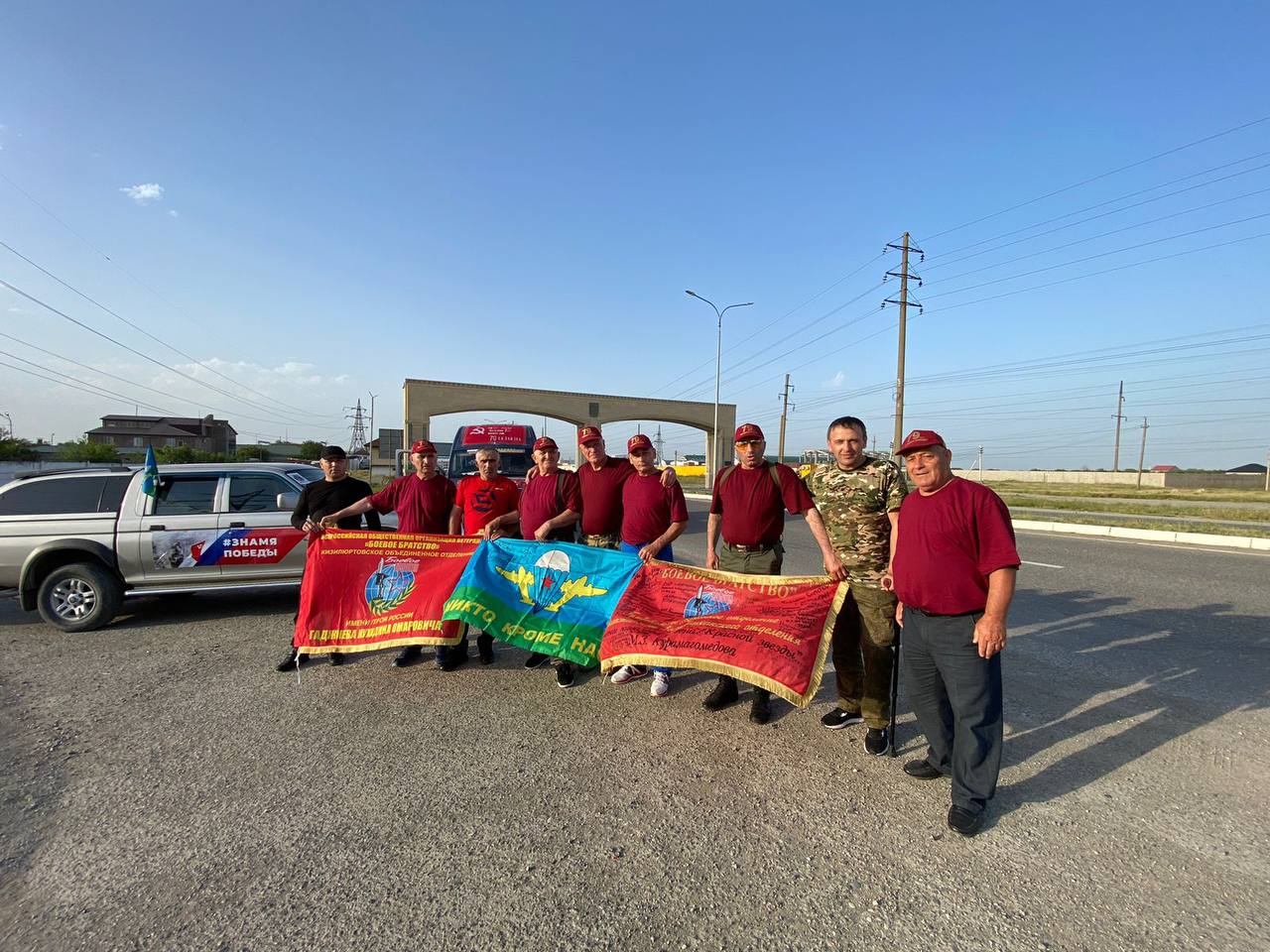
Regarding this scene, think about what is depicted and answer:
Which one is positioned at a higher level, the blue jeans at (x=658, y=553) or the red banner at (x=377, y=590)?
the blue jeans at (x=658, y=553)

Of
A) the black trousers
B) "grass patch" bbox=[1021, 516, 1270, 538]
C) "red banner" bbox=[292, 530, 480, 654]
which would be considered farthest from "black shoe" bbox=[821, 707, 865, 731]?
"grass patch" bbox=[1021, 516, 1270, 538]

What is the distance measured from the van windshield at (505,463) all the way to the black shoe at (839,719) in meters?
10.1

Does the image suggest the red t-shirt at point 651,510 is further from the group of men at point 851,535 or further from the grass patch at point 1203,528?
the grass patch at point 1203,528

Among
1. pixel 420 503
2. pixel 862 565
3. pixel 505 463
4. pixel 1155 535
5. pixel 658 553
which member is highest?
pixel 505 463

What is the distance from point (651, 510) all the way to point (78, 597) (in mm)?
6057

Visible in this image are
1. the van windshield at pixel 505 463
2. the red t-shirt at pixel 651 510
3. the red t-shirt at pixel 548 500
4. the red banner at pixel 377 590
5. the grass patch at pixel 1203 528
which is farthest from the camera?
the grass patch at pixel 1203 528

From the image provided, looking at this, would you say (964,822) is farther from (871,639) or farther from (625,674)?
(625,674)

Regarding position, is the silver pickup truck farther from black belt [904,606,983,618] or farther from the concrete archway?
the concrete archway

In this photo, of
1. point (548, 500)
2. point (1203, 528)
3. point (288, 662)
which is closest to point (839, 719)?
point (548, 500)

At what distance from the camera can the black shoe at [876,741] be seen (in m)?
3.79

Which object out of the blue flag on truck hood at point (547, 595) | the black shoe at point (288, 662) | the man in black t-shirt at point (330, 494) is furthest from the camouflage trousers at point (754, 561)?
the black shoe at point (288, 662)

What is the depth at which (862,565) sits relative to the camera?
399 cm

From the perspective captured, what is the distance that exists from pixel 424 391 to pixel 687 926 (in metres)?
42.4

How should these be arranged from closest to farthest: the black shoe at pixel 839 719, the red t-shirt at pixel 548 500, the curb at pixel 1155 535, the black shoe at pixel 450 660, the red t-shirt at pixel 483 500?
the black shoe at pixel 839 719 → the black shoe at pixel 450 660 → the red t-shirt at pixel 548 500 → the red t-shirt at pixel 483 500 → the curb at pixel 1155 535
